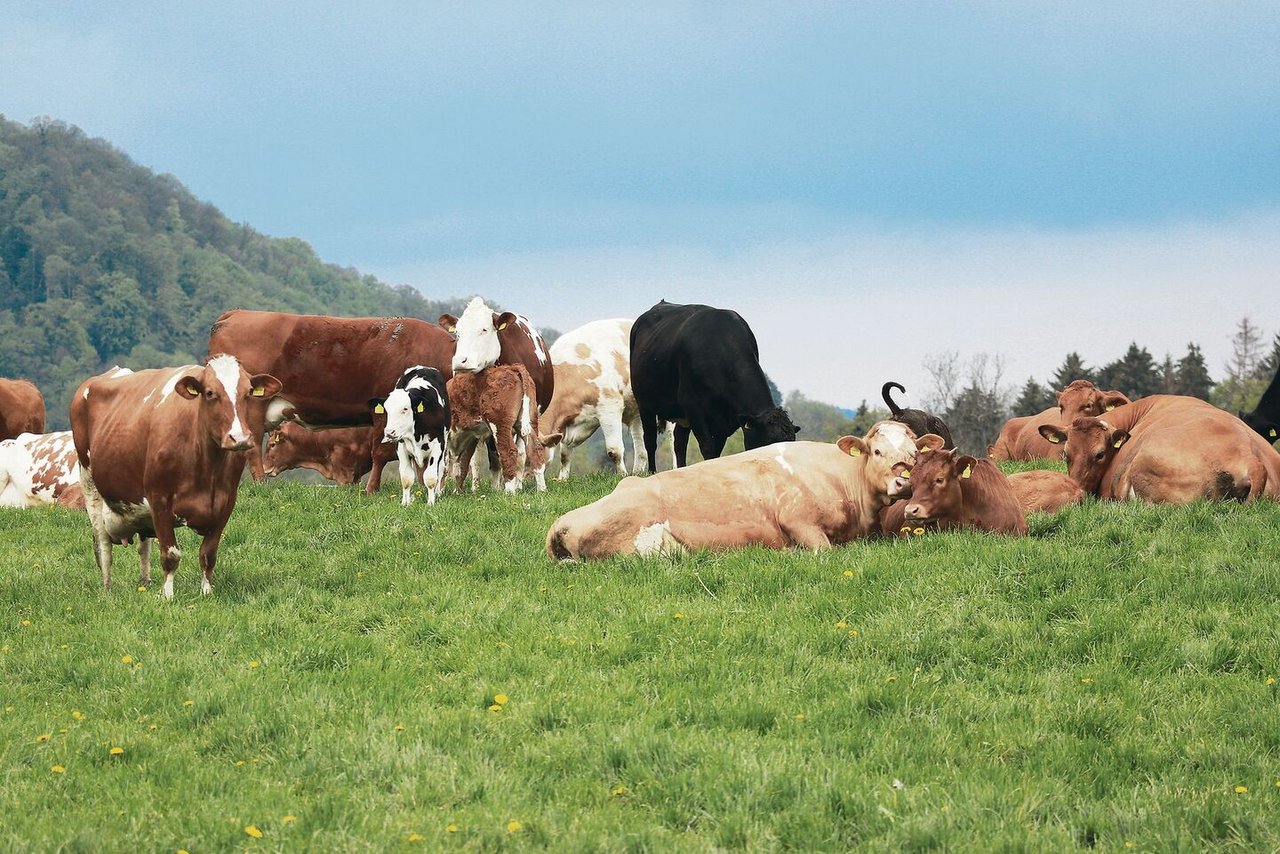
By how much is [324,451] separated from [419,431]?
8204mm

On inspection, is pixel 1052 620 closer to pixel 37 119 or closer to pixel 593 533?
pixel 593 533

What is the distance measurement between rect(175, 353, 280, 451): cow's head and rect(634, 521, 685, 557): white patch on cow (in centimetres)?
330

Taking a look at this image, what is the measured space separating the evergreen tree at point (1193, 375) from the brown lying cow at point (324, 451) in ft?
Result: 187

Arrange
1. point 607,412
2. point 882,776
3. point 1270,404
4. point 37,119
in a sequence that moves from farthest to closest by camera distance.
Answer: point 37,119 → point 607,412 → point 1270,404 → point 882,776

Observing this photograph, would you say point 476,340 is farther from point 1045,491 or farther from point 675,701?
point 675,701

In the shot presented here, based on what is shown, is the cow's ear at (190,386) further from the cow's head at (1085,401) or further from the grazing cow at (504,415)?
the cow's head at (1085,401)

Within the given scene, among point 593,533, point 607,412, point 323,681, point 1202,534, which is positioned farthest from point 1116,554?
point 607,412

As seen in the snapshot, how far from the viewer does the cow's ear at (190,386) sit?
1018 centimetres

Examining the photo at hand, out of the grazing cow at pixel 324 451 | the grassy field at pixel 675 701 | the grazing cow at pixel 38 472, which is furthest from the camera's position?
the grazing cow at pixel 324 451

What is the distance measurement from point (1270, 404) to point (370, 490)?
13045 mm

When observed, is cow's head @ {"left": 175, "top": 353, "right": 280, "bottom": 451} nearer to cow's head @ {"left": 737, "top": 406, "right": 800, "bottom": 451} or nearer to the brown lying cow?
cow's head @ {"left": 737, "top": 406, "right": 800, "bottom": 451}

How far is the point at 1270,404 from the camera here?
735 inches

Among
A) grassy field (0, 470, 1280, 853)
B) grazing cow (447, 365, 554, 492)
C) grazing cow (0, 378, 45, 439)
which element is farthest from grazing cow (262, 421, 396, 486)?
grassy field (0, 470, 1280, 853)

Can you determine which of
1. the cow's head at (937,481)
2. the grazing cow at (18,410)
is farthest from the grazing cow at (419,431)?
the grazing cow at (18,410)
